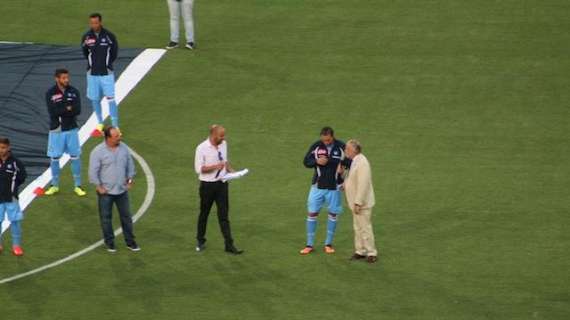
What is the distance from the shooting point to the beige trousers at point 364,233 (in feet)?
60.4

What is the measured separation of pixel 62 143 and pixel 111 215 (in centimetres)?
252

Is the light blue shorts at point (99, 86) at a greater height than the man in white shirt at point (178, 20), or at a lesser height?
lesser

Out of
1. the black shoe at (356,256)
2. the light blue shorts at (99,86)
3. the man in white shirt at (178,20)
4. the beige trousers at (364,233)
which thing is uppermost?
the man in white shirt at (178,20)

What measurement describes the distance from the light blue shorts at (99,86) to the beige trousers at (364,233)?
681cm

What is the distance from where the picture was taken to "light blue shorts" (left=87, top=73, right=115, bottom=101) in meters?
23.1

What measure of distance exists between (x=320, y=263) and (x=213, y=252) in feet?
5.74

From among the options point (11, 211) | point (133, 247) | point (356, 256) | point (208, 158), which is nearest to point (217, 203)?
point (208, 158)


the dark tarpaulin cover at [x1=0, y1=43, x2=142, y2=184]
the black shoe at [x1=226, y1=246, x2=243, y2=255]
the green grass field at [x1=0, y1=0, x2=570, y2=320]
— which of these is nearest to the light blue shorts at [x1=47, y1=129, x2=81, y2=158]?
the green grass field at [x1=0, y1=0, x2=570, y2=320]

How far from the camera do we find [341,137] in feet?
76.6

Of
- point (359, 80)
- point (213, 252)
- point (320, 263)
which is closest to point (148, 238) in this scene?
point (213, 252)

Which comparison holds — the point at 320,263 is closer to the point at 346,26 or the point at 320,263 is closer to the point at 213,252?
the point at 213,252

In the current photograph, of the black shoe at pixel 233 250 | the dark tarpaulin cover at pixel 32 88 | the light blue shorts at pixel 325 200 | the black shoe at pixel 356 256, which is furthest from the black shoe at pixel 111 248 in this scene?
the black shoe at pixel 356 256

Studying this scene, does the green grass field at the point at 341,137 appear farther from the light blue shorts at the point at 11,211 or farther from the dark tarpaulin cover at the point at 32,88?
the dark tarpaulin cover at the point at 32,88

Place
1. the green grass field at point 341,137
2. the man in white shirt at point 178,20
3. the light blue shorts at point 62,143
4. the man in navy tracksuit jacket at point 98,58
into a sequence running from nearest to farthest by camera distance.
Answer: the green grass field at point 341,137 < the light blue shorts at point 62,143 < the man in navy tracksuit jacket at point 98,58 < the man in white shirt at point 178,20
